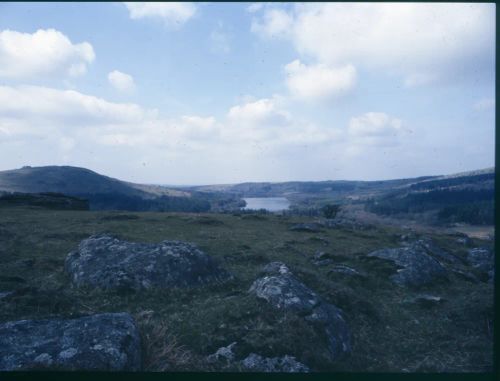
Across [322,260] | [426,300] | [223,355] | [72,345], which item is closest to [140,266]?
[223,355]

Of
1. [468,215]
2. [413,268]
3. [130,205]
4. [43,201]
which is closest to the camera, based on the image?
[413,268]

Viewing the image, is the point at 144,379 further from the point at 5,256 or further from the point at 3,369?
the point at 5,256

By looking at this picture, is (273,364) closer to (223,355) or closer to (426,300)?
(223,355)

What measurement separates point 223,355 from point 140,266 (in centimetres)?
669

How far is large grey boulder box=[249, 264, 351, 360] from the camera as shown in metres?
10.5

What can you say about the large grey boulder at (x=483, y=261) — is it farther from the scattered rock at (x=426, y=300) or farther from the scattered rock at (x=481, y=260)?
the scattered rock at (x=426, y=300)

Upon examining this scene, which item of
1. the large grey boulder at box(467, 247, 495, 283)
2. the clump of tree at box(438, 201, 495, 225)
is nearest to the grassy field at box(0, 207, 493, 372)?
the large grey boulder at box(467, 247, 495, 283)

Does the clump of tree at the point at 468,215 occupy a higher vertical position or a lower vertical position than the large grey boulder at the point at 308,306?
lower

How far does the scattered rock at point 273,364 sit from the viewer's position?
343 inches

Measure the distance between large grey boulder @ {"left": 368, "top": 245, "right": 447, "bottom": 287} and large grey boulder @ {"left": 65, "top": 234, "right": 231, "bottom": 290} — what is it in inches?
395

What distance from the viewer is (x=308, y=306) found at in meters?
11.4

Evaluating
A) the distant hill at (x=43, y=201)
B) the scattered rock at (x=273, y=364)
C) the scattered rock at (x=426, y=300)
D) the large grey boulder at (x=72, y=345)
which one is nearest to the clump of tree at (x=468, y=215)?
the scattered rock at (x=426, y=300)

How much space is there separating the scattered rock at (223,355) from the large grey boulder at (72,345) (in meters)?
1.99

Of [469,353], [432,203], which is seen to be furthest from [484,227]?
[469,353]
